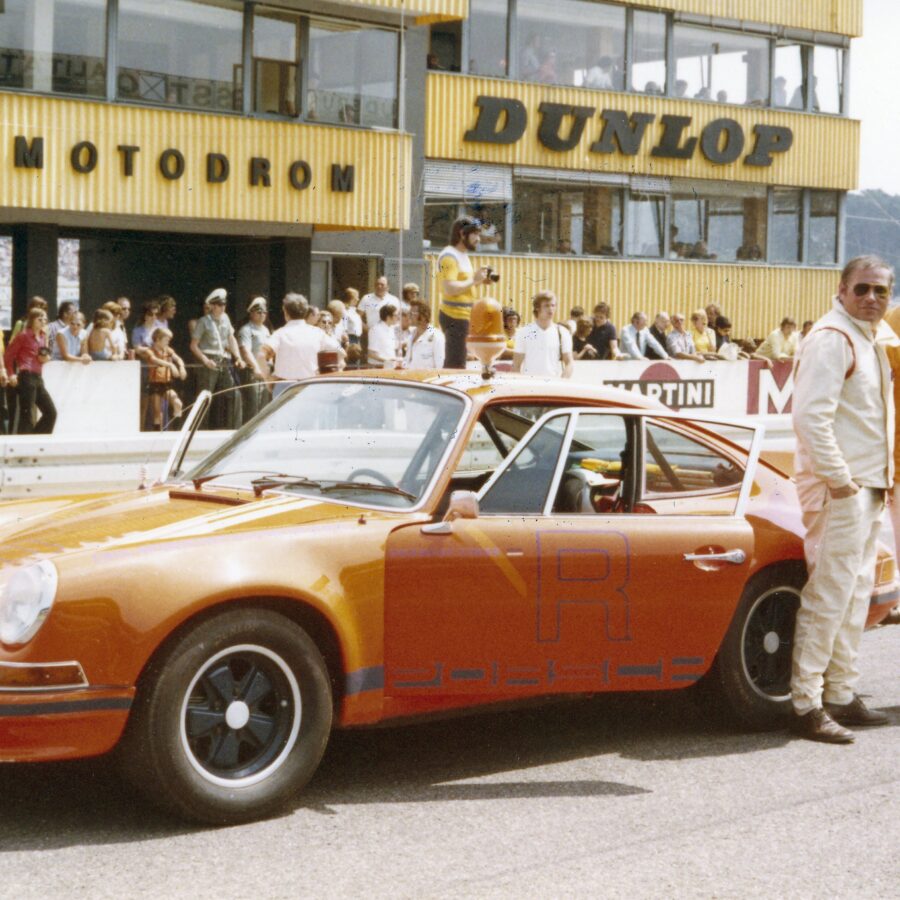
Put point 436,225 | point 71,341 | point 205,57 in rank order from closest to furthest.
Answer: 1. point 71,341
2. point 205,57
3. point 436,225

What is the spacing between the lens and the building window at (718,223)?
37188 mm

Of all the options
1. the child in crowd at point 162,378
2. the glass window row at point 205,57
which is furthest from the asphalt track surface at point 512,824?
the glass window row at point 205,57

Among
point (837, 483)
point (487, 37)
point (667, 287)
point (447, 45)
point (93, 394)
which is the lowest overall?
point (93, 394)

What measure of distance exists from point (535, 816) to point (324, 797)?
0.69 metres

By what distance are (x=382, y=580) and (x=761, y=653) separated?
1903mm

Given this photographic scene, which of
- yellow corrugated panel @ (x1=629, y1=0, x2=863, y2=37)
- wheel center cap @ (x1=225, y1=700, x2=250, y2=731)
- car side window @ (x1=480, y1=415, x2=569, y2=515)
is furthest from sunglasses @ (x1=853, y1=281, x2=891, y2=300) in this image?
yellow corrugated panel @ (x1=629, y1=0, x2=863, y2=37)

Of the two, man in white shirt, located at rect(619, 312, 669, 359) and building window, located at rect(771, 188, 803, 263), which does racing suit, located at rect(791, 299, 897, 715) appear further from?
building window, located at rect(771, 188, 803, 263)

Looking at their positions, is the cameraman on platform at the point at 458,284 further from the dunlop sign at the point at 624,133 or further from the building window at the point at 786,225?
the building window at the point at 786,225

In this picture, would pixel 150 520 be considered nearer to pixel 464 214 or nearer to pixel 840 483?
pixel 840 483

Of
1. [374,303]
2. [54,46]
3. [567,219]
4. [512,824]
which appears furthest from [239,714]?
[567,219]

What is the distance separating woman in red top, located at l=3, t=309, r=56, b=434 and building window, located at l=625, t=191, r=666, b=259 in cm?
2150

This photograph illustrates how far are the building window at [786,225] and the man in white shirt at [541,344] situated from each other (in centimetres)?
2490

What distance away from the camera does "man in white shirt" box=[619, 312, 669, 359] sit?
75.7ft

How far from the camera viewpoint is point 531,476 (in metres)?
6.23
